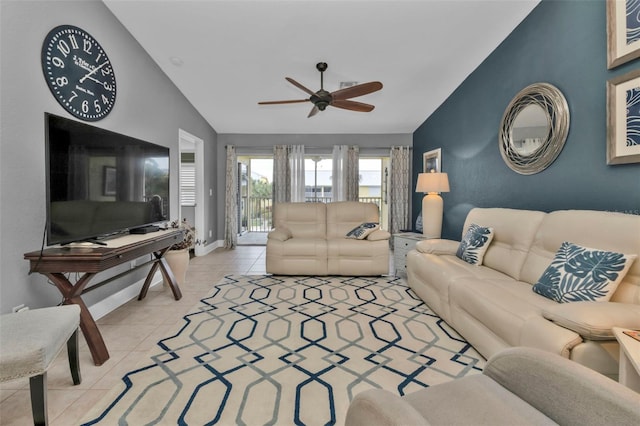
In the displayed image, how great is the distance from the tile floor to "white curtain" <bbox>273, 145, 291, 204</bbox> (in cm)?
246

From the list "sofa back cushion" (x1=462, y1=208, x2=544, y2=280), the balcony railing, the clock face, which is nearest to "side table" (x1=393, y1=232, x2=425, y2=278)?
"sofa back cushion" (x1=462, y1=208, x2=544, y2=280)

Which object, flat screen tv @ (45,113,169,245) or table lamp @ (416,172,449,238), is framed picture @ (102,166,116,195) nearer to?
flat screen tv @ (45,113,169,245)

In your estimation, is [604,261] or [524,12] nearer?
[604,261]

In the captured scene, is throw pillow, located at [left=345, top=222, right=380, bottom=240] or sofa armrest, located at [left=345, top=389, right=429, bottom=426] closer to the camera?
sofa armrest, located at [left=345, top=389, right=429, bottom=426]

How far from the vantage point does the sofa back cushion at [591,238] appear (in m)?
1.46

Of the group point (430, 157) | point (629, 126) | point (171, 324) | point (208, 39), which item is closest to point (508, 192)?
point (629, 126)

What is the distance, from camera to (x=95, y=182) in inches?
82.8

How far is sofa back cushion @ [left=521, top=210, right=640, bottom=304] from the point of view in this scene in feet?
4.78

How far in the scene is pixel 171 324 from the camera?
231cm

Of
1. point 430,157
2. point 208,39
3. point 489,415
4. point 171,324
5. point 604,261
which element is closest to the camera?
point 489,415

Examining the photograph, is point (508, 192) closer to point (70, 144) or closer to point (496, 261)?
point (496, 261)

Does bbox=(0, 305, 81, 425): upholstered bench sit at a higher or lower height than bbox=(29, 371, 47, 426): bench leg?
higher

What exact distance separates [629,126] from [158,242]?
3654mm

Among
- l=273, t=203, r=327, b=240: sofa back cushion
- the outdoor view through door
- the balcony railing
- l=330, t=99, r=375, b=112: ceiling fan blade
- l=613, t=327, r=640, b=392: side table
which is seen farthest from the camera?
the balcony railing
